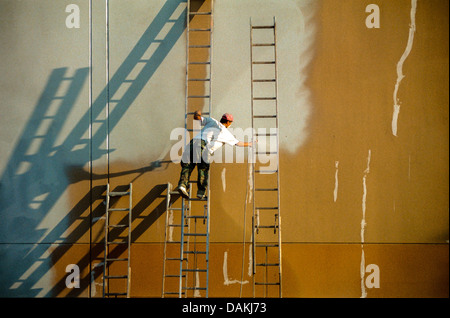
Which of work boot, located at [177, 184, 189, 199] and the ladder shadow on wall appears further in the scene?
the ladder shadow on wall

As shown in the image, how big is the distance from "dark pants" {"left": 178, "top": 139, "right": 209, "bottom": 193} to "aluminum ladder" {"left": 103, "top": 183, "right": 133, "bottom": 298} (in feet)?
3.05

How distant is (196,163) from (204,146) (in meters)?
0.28

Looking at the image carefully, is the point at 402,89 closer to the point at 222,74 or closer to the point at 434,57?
the point at 434,57

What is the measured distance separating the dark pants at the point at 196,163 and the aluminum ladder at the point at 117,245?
3.05 ft

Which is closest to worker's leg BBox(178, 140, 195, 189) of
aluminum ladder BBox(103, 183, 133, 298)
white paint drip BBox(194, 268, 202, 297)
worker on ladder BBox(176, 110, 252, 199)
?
worker on ladder BBox(176, 110, 252, 199)

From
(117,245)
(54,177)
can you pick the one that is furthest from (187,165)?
(54,177)

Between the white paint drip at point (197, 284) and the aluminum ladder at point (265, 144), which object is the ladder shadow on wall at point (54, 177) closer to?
the white paint drip at point (197, 284)

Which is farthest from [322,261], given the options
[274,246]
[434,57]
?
[434,57]

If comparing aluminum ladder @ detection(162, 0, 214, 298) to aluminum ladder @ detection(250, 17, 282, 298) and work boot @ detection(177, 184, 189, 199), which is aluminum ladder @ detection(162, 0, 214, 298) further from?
aluminum ladder @ detection(250, 17, 282, 298)

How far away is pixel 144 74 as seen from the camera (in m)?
7.02

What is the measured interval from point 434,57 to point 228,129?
3296 millimetres

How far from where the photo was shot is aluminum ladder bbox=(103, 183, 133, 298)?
6867mm

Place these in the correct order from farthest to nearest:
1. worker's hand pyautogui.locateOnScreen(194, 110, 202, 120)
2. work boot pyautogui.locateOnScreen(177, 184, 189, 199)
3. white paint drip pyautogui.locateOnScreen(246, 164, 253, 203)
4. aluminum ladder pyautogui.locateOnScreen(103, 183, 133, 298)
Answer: white paint drip pyautogui.locateOnScreen(246, 164, 253, 203) < aluminum ladder pyautogui.locateOnScreen(103, 183, 133, 298) < worker's hand pyautogui.locateOnScreen(194, 110, 202, 120) < work boot pyautogui.locateOnScreen(177, 184, 189, 199)

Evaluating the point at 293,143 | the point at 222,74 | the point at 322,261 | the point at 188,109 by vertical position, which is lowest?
the point at 322,261
